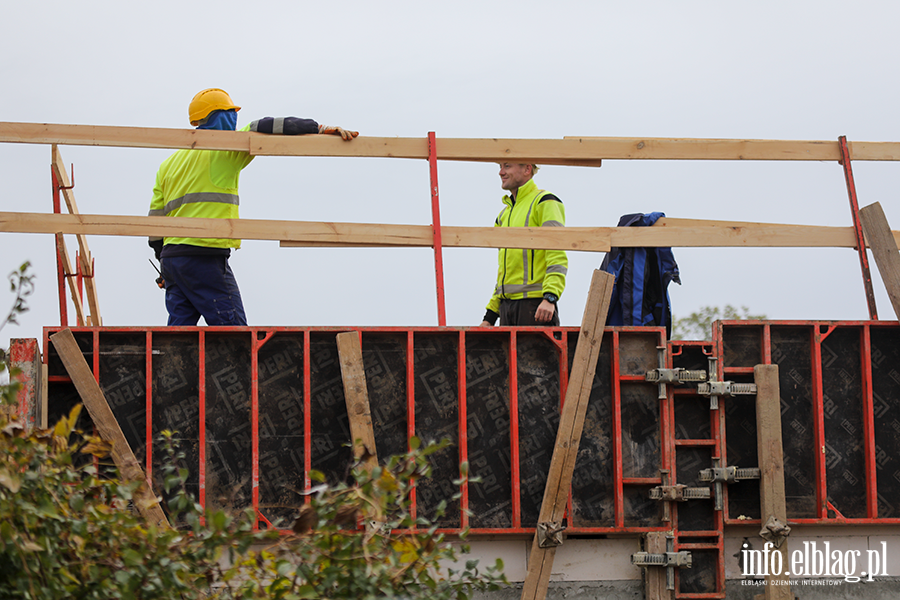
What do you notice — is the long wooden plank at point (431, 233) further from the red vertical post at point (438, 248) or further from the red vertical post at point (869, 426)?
the red vertical post at point (869, 426)

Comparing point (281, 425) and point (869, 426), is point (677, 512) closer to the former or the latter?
point (869, 426)

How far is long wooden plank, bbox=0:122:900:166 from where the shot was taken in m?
6.62

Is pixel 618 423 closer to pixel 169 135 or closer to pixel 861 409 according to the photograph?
pixel 861 409

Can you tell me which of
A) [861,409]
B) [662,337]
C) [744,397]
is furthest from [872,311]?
[662,337]

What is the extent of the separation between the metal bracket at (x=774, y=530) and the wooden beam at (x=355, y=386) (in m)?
2.78

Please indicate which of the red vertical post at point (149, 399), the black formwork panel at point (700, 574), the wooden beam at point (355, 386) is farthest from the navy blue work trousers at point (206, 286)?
the black formwork panel at point (700, 574)

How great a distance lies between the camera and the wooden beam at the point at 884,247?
6934 millimetres

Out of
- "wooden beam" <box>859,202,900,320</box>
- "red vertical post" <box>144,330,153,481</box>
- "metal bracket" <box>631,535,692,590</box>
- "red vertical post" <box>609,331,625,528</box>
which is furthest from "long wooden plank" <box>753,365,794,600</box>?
"red vertical post" <box>144,330,153,481</box>

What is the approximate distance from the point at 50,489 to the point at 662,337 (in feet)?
15.0

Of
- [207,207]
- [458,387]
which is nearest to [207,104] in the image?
[207,207]

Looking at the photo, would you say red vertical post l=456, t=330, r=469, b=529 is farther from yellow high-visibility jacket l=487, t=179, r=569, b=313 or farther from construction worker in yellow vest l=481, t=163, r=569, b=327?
yellow high-visibility jacket l=487, t=179, r=569, b=313

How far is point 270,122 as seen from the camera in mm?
6949

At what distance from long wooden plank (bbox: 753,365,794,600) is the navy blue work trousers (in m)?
3.95

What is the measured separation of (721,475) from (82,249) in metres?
5.84
